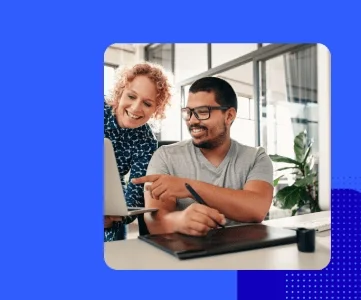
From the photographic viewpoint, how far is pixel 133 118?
121cm

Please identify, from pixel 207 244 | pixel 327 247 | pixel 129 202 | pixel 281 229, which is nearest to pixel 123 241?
pixel 129 202

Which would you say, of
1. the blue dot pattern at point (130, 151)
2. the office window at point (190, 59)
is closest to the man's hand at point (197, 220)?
the blue dot pattern at point (130, 151)

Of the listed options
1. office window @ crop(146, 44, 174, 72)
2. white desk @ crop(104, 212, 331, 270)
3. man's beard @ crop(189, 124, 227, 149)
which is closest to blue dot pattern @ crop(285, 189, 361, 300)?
white desk @ crop(104, 212, 331, 270)

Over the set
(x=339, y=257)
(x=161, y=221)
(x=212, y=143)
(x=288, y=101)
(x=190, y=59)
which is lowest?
(x=339, y=257)

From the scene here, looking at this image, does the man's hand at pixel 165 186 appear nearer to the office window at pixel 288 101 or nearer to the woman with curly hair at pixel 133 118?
the woman with curly hair at pixel 133 118

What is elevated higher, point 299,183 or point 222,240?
point 299,183

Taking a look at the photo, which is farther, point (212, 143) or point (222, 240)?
point (212, 143)

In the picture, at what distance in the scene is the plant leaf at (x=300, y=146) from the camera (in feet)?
3.88

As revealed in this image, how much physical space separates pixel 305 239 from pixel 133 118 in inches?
21.5

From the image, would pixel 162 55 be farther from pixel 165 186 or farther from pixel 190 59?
pixel 165 186

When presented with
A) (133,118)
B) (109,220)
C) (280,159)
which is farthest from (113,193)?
(280,159)

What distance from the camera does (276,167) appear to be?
3.91ft

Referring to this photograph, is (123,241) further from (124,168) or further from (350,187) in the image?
(350,187)

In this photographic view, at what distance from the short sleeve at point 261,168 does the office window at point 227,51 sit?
26 centimetres
